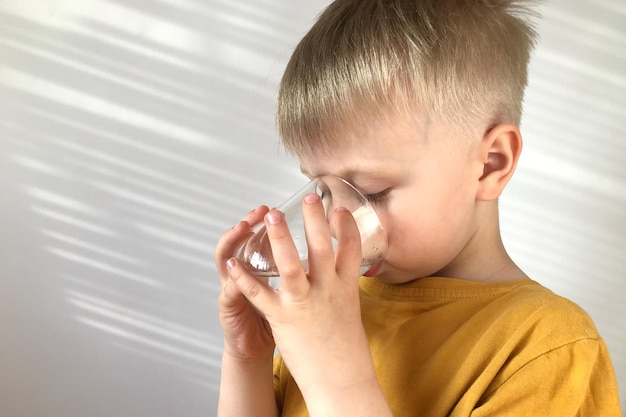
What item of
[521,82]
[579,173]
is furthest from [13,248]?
[579,173]

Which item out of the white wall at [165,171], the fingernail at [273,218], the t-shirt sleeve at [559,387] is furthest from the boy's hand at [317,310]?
the white wall at [165,171]

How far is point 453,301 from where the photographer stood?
0.60 meters

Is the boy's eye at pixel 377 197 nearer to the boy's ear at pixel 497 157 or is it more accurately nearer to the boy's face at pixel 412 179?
the boy's face at pixel 412 179

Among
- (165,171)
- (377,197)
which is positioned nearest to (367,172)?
(377,197)

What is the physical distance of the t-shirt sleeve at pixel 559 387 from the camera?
480mm

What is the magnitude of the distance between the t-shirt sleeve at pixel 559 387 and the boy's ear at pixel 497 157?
18 centimetres

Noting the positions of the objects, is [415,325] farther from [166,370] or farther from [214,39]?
[166,370]

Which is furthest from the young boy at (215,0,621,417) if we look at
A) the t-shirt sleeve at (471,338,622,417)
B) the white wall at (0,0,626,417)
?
the white wall at (0,0,626,417)

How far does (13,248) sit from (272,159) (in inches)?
22.2

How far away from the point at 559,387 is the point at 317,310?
0.22m

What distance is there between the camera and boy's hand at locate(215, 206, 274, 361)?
2.06ft

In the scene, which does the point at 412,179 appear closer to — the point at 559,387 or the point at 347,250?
the point at 347,250

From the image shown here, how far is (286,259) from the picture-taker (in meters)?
0.47

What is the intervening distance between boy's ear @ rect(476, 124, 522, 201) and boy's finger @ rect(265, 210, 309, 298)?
0.24 m
